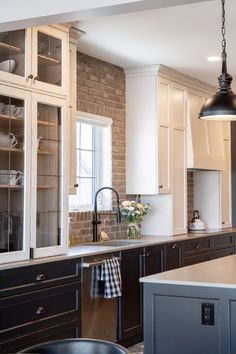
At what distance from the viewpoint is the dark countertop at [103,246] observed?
393 centimetres

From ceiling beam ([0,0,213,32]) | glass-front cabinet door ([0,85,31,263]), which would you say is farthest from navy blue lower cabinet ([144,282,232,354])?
ceiling beam ([0,0,213,32])

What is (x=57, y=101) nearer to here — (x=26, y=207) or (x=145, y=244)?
(x=26, y=207)

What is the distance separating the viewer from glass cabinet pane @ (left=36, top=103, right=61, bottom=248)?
4.18m

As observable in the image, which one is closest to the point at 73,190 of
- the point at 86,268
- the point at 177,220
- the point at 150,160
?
the point at 86,268

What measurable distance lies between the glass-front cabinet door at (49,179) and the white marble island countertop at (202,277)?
3.20 ft

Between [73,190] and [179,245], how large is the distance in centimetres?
164

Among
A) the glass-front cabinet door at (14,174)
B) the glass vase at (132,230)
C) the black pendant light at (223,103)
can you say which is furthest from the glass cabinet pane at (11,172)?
the glass vase at (132,230)

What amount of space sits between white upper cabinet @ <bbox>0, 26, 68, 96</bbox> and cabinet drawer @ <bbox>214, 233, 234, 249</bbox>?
3.18 metres

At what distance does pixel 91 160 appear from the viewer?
5914mm

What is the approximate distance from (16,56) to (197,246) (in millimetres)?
3250

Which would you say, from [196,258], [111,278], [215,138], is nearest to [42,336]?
[111,278]

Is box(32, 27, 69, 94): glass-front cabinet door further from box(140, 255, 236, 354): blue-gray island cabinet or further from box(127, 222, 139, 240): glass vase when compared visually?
box(127, 222, 139, 240): glass vase

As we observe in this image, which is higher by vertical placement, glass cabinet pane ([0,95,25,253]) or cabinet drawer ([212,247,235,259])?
glass cabinet pane ([0,95,25,253])

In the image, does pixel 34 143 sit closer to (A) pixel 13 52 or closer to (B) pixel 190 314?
(A) pixel 13 52
